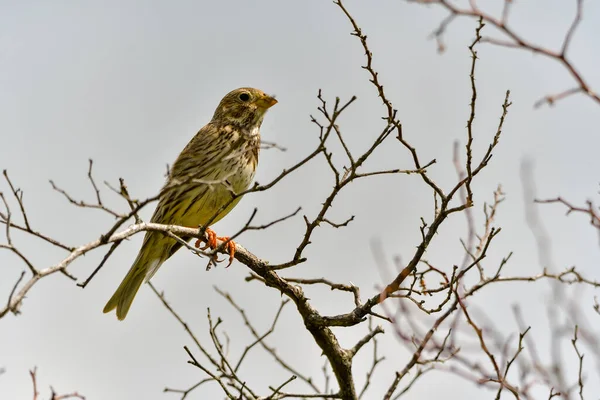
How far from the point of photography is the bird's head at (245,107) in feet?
29.6

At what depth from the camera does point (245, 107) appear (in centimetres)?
914

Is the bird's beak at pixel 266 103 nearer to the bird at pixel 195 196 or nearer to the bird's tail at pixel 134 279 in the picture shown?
the bird at pixel 195 196

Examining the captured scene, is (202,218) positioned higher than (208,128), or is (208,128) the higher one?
(208,128)

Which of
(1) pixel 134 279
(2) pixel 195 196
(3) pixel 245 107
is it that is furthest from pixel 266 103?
(1) pixel 134 279

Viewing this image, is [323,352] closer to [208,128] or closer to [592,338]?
[592,338]

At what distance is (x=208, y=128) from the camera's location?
884 centimetres

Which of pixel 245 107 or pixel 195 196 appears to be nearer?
pixel 195 196

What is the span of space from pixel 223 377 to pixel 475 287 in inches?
84.1

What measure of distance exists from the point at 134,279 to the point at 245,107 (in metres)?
2.57

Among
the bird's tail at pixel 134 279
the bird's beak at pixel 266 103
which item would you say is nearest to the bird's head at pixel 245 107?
the bird's beak at pixel 266 103

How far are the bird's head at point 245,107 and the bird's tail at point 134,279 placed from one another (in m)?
1.97

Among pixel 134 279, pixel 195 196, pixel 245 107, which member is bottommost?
pixel 134 279

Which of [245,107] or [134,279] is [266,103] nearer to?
[245,107]

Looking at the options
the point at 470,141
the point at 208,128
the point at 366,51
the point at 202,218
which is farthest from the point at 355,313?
the point at 208,128
